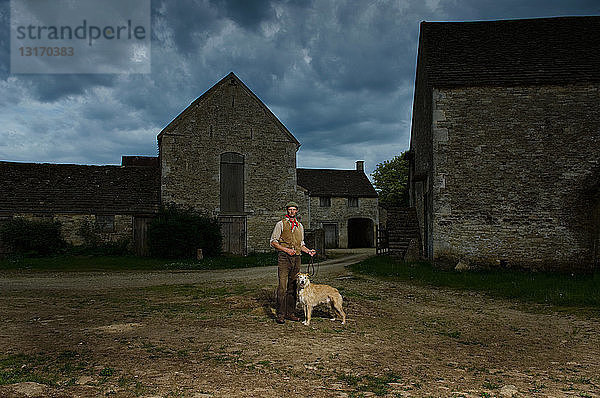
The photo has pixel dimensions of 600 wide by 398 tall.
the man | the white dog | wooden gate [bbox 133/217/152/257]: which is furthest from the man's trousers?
wooden gate [bbox 133/217/152/257]

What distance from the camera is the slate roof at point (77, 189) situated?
22891 mm

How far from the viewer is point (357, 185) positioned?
1593 inches

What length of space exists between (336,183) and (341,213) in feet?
9.10

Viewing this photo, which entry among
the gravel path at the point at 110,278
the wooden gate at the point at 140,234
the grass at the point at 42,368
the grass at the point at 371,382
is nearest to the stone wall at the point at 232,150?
the wooden gate at the point at 140,234

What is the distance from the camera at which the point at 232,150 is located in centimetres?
2458

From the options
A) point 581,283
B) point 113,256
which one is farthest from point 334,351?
point 113,256

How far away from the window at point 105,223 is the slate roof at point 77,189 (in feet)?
1.11

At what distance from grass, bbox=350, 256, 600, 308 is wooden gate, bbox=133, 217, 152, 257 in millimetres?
11510

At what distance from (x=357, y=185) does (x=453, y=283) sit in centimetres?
2762

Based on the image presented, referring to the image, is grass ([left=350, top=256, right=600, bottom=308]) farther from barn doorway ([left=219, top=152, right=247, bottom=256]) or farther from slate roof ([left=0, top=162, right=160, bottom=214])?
slate roof ([left=0, top=162, right=160, bottom=214])

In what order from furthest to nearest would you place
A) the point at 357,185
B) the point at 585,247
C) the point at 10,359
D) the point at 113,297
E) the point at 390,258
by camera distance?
1. the point at 357,185
2. the point at 390,258
3. the point at 585,247
4. the point at 113,297
5. the point at 10,359

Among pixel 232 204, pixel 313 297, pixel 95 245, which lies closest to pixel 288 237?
pixel 313 297

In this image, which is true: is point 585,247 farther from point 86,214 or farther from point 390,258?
point 86,214

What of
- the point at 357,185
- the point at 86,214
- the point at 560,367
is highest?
the point at 357,185
